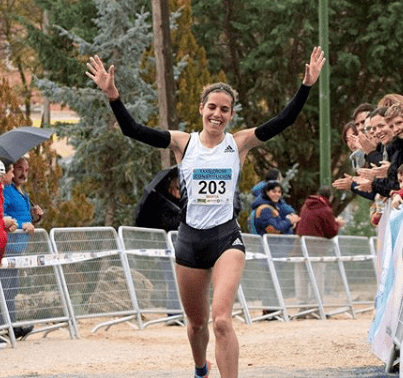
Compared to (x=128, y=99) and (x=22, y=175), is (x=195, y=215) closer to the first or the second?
(x=22, y=175)

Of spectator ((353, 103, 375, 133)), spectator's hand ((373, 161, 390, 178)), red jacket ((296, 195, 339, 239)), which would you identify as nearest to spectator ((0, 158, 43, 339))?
spectator ((353, 103, 375, 133))

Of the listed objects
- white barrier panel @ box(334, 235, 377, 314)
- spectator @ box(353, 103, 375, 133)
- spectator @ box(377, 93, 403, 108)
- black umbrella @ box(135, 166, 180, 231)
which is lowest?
white barrier panel @ box(334, 235, 377, 314)

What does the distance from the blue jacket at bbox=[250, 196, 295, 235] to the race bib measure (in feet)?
31.6

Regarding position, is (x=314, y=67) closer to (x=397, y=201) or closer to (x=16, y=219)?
(x=397, y=201)

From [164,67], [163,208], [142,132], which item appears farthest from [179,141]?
[164,67]

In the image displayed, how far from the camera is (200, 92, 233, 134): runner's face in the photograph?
400 inches

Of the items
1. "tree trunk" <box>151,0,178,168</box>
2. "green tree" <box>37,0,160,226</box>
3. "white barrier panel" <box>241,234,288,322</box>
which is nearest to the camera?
"white barrier panel" <box>241,234,288,322</box>

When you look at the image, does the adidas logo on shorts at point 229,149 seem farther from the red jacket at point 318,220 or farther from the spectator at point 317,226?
the red jacket at point 318,220

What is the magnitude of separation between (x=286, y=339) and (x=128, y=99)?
11013mm

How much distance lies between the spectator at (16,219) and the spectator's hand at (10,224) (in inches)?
29.6

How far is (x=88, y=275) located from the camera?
650 inches

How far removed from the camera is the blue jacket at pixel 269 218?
19.7 m

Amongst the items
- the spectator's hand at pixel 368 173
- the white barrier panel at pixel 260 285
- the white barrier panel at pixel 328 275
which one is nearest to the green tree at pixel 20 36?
the white barrier panel at pixel 328 275

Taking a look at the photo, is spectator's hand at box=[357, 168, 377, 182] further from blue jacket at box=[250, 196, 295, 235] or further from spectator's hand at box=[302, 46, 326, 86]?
blue jacket at box=[250, 196, 295, 235]
